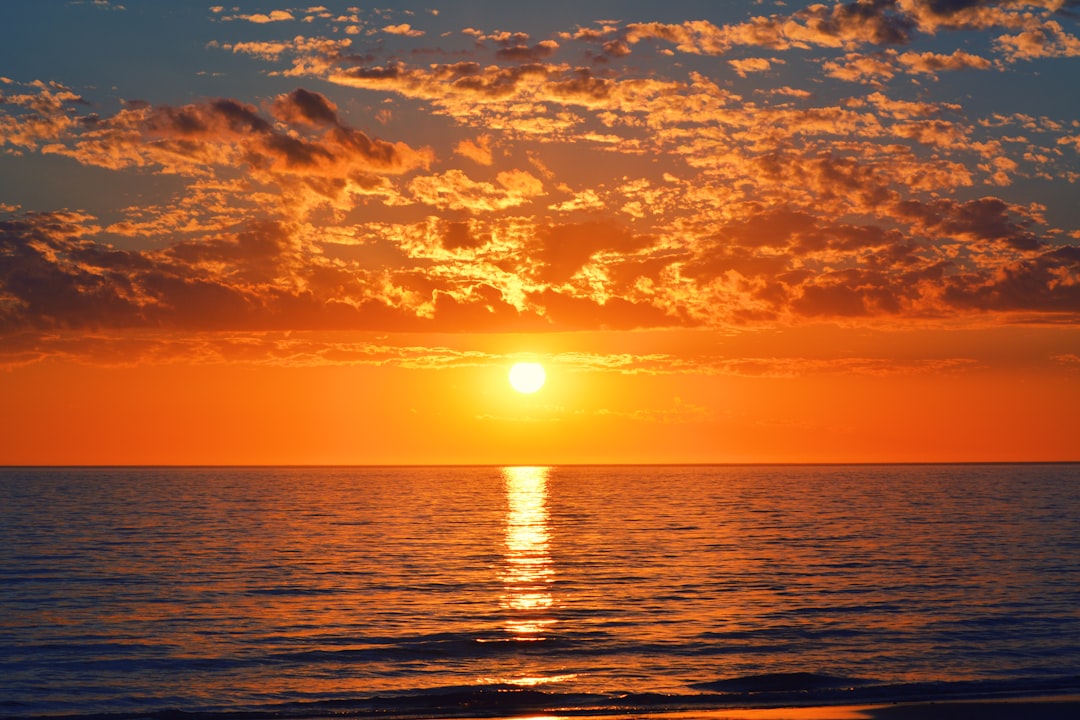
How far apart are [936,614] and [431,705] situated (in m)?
23.9

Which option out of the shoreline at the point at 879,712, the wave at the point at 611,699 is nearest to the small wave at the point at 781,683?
the wave at the point at 611,699

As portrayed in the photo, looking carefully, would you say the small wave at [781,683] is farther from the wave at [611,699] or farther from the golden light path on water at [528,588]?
the golden light path on water at [528,588]

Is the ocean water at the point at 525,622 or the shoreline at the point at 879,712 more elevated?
the ocean water at the point at 525,622

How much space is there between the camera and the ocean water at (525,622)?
2998 centimetres

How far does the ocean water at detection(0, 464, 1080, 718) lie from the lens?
30.0 metres

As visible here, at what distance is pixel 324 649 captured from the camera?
3606 centimetres

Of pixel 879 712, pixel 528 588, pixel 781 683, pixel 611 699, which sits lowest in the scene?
pixel 879 712

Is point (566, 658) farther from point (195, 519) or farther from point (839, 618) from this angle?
point (195, 519)

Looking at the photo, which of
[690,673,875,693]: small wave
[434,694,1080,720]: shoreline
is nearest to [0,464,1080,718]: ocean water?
[690,673,875,693]: small wave

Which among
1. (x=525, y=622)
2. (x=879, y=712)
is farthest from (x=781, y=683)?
(x=525, y=622)

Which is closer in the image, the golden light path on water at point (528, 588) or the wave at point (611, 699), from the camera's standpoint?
the wave at point (611, 699)

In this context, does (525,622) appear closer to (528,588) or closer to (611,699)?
(528,588)

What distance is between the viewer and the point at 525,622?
4109 centimetres

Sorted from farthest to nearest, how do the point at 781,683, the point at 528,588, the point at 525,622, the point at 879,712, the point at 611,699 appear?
the point at 528,588 < the point at 525,622 < the point at 781,683 < the point at 611,699 < the point at 879,712
